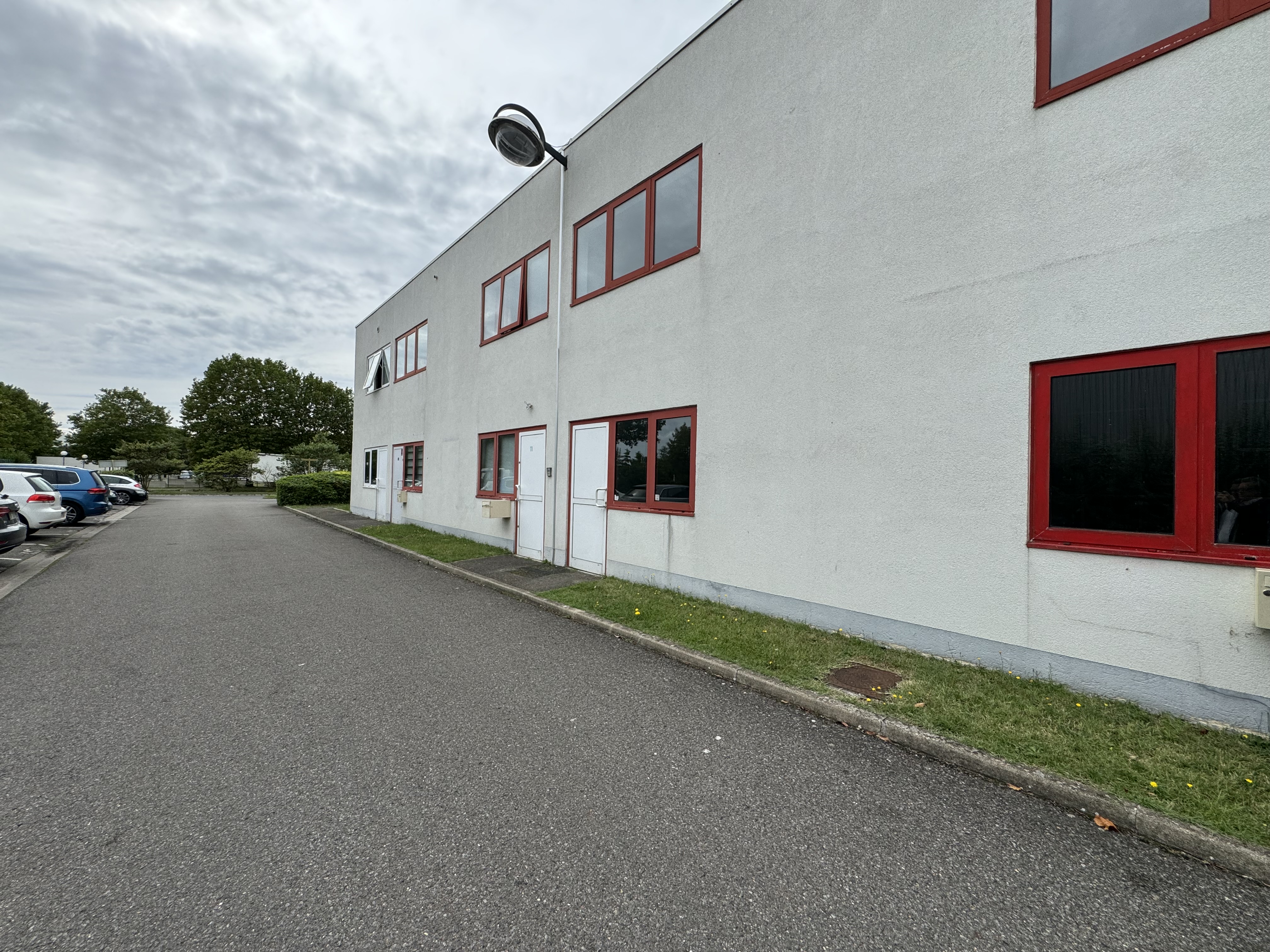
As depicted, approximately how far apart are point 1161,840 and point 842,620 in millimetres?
2992

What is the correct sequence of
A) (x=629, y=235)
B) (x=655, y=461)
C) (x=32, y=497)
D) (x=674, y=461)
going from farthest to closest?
(x=32, y=497)
(x=629, y=235)
(x=655, y=461)
(x=674, y=461)

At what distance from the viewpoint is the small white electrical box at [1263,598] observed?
11.1ft

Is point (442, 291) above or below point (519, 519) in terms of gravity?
above

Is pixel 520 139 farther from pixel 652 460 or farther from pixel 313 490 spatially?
pixel 313 490

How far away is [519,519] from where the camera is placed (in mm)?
10914

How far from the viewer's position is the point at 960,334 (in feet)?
15.9

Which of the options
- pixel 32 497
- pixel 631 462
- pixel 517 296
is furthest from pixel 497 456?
pixel 32 497

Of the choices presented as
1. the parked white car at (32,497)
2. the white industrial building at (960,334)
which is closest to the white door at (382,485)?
the parked white car at (32,497)

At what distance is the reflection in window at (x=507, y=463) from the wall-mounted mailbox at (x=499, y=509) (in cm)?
32

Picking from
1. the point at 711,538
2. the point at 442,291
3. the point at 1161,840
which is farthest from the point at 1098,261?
the point at 442,291

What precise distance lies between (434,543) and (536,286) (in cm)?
587

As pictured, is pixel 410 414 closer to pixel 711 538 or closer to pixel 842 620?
pixel 711 538

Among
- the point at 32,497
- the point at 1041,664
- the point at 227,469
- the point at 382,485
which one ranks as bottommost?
the point at 1041,664

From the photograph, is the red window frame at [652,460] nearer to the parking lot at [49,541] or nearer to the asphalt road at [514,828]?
the asphalt road at [514,828]
